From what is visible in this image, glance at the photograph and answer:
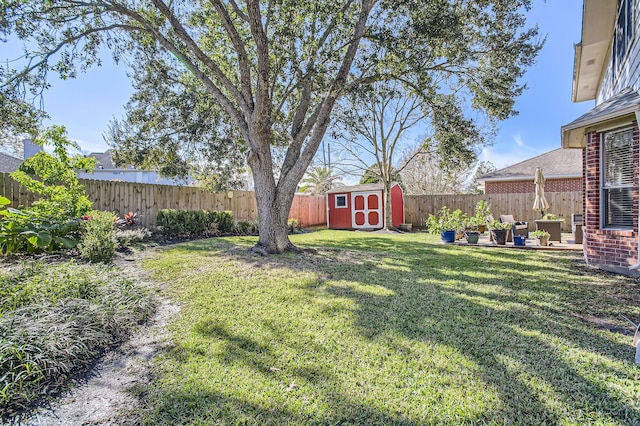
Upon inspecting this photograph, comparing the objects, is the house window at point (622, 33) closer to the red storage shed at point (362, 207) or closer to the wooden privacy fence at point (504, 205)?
the wooden privacy fence at point (504, 205)

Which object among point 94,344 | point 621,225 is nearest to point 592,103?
point 621,225

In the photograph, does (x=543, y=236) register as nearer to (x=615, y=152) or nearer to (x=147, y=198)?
(x=615, y=152)

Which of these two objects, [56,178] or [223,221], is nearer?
[56,178]

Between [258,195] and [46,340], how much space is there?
4.64 m

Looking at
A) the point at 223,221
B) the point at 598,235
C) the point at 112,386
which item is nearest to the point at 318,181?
the point at 223,221

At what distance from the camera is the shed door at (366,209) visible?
1541 centimetres

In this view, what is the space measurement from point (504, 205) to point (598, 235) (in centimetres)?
900

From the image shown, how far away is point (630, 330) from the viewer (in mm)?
2789

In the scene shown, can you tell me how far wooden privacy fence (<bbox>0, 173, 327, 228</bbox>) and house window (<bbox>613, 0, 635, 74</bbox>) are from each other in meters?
11.9

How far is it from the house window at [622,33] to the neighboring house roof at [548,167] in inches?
365

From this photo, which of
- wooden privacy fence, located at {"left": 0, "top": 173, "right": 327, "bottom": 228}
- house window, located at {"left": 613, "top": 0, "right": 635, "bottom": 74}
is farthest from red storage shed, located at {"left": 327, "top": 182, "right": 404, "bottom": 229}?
house window, located at {"left": 613, "top": 0, "right": 635, "bottom": 74}

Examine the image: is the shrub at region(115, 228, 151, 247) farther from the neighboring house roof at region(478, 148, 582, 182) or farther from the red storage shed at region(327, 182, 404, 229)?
the neighboring house roof at region(478, 148, 582, 182)

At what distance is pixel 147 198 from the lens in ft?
32.2

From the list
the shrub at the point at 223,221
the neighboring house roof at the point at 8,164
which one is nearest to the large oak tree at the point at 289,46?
the shrub at the point at 223,221
